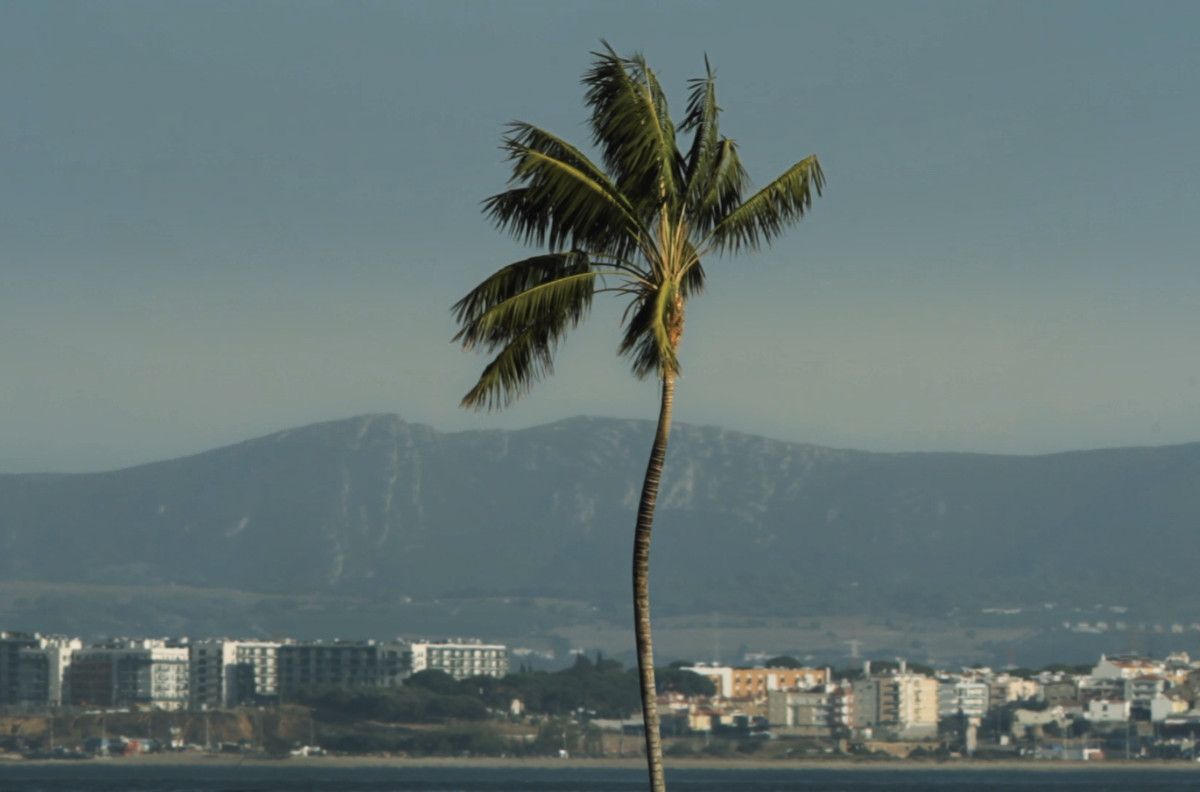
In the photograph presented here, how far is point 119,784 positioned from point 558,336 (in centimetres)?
17129

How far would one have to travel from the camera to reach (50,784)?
194250 mm

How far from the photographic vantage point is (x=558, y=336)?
94.7 feet

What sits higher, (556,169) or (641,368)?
(556,169)

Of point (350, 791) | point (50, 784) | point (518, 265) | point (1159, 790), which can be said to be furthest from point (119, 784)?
point (518, 265)

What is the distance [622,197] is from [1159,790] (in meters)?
178

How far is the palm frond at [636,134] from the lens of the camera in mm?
28422

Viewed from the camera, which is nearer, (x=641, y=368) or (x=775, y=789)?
(x=641, y=368)

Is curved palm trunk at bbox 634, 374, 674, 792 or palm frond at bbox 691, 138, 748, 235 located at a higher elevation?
palm frond at bbox 691, 138, 748, 235

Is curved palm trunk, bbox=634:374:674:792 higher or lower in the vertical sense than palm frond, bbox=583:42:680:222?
lower

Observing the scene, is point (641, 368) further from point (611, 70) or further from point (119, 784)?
point (119, 784)

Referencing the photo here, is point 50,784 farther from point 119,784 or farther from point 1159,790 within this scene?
point 1159,790

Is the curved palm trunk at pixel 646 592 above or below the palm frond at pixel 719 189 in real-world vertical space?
below

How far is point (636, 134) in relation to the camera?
28469 millimetres

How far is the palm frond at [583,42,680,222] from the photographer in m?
28.4
